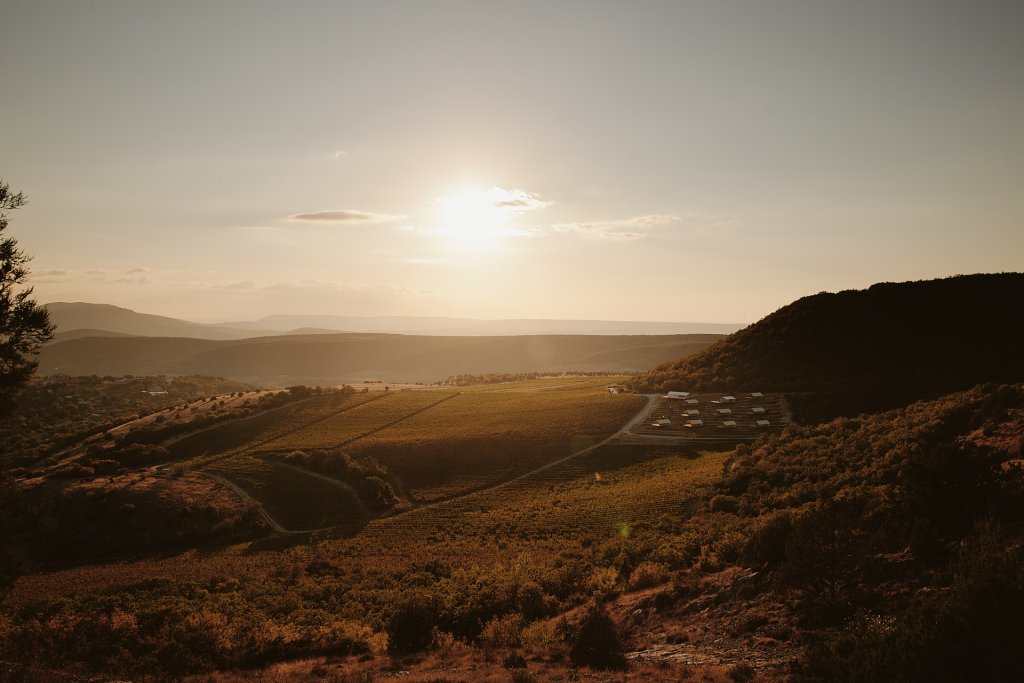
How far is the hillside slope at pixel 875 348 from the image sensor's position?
168 ft

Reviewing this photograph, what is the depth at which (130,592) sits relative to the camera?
97.7 feet

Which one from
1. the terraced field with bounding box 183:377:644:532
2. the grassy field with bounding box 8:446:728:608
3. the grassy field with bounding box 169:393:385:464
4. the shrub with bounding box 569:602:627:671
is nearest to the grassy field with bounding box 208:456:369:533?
the terraced field with bounding box 183:377:644:532

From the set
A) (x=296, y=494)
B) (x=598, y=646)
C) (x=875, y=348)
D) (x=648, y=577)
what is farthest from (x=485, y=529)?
(x=875, y=348)

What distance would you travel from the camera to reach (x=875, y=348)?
6119 centimetres

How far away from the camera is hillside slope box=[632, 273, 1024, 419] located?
51219 millimetres

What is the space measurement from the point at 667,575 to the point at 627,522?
11992 millimetres

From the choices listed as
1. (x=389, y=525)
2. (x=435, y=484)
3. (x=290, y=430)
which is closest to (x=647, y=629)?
(x=389, y=525)

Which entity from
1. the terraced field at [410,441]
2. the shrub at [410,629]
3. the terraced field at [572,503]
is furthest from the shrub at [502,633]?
the terraced field at [410,441]

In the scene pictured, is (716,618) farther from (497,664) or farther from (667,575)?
(497,664)

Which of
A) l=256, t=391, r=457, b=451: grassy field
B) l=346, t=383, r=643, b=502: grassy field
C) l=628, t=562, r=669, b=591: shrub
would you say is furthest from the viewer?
l=256, t=391, r=457, b=451: grassy field

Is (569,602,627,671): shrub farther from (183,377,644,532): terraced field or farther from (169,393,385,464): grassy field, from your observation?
(169,393,385,464): grassy field

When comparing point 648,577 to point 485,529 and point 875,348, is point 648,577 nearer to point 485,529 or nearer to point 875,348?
point 485,529

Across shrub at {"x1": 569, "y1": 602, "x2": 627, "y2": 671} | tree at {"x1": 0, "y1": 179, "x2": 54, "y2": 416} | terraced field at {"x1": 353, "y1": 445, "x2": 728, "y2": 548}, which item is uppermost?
tree at {"x1": 0, "y1": 179, "x2": 54, "y2": 416}

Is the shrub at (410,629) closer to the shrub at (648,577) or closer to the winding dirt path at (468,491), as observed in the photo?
the shrub at (648,577)
